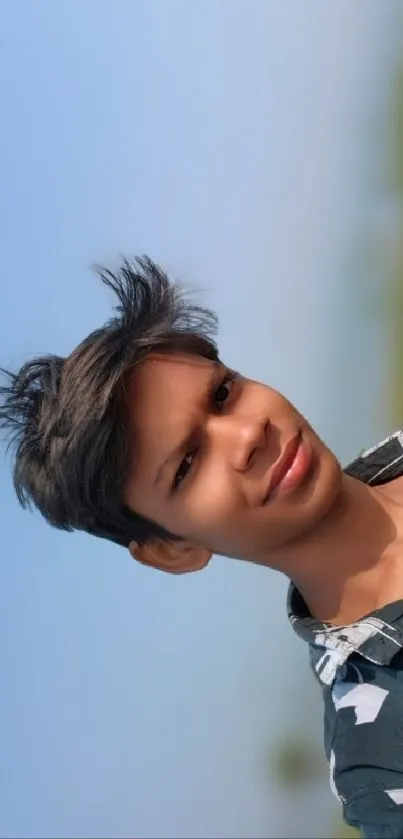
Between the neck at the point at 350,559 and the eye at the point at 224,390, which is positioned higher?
the eye at the point at 224,390

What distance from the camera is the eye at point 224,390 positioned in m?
0.65

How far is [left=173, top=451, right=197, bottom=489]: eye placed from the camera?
63cm

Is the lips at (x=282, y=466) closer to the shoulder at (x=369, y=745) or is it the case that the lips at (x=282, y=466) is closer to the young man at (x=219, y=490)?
the young man at (x=219, y=490)

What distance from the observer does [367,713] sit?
0.64 metres

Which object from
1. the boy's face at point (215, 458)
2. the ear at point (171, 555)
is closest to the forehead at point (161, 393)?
the boy's face at point (215, 458)

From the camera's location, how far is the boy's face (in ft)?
2.05

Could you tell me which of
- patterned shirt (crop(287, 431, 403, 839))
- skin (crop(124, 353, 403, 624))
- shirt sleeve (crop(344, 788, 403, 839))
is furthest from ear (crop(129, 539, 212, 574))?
shirt sleeve (crop(344, 788, 403, 839))

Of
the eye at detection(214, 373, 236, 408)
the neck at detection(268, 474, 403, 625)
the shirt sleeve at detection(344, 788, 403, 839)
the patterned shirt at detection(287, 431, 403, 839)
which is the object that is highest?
the eye at detection(214, 373, 236, 408)

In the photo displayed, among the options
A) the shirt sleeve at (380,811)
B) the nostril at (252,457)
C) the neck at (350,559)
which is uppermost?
the nostril at (252,457)

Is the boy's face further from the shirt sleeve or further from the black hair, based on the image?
the shirt sleeve

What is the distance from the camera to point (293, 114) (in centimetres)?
104

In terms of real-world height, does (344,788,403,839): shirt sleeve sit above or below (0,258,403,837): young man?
below

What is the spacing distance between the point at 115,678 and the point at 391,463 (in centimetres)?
39

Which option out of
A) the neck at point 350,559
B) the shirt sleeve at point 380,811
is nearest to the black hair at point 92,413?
the neck at point 350,559
